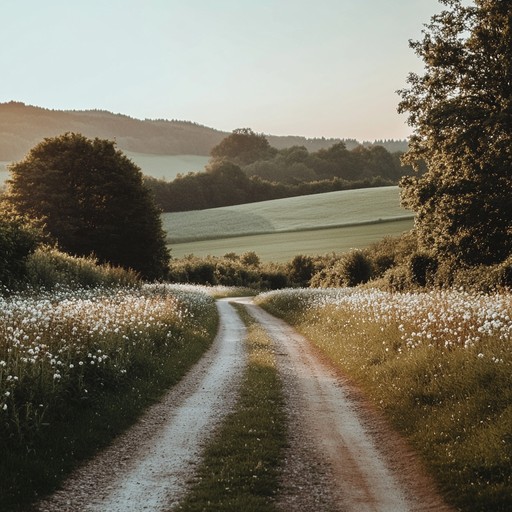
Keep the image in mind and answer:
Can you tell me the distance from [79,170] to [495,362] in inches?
1756

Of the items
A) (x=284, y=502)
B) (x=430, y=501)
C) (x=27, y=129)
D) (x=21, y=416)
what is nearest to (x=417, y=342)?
(x=430, y=501)

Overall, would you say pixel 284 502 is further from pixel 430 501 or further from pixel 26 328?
pixel 26 328

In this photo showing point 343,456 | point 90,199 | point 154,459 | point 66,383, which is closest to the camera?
point 154,459

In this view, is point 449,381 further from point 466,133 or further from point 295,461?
point 466,133

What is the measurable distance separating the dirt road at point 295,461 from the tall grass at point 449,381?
45 cm

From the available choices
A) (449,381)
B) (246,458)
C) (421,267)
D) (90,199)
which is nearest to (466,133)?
(421,267)

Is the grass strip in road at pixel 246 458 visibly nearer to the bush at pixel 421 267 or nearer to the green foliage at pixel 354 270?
the bush at pixel 421 267

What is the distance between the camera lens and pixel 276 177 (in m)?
167

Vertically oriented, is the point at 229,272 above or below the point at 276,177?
below

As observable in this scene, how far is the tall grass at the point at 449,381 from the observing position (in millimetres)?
8172

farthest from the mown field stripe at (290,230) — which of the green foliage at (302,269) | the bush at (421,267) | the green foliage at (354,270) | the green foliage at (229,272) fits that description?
the bush at (421,267)

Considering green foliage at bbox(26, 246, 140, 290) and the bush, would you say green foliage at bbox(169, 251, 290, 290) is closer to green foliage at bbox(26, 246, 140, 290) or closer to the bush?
the bush

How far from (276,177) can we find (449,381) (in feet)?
517

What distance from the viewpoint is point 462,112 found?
1085 inches
